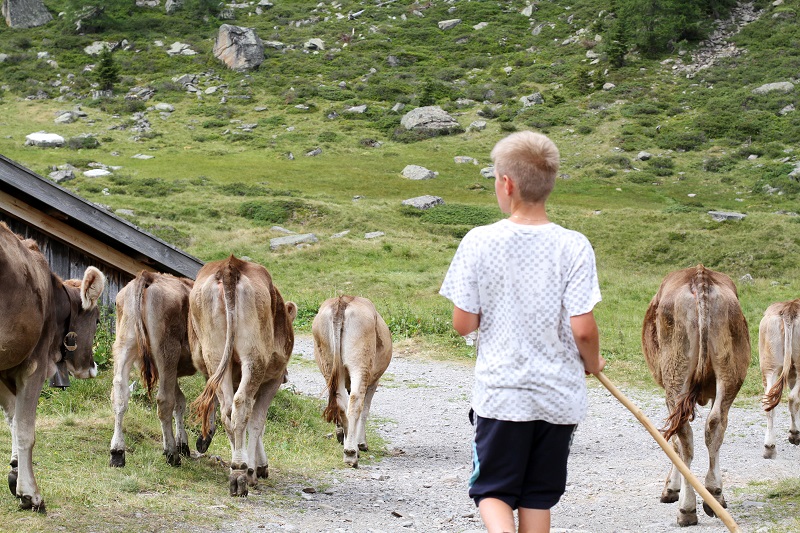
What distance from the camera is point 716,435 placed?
771cm

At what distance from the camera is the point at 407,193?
4525 centimetres

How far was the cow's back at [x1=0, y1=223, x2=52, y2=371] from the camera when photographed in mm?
6754

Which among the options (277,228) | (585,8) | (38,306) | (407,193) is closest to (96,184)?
(277,228)

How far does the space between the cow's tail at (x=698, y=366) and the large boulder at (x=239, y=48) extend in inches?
2687

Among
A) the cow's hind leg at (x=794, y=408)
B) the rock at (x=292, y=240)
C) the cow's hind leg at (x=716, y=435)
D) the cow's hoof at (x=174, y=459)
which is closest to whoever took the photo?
the cow's hind leg at (x=716, y=435)

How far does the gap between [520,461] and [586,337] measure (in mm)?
690

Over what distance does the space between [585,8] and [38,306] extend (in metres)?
84.0

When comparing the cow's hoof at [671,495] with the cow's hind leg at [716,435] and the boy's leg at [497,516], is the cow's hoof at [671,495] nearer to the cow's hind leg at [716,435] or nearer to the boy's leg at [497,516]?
the cow's hind leg at [716,435]

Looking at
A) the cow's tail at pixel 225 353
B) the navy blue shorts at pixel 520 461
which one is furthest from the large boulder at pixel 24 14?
the navy blue shorts at pixel 520 461

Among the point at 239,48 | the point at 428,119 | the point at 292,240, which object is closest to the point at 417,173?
the point at 428,119

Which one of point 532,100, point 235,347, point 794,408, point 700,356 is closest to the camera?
point 700,356

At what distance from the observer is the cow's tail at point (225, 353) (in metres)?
8.10

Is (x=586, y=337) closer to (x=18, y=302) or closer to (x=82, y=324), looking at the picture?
(x=18, y=302)

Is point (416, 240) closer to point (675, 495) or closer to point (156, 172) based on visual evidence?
point (156, 172)
